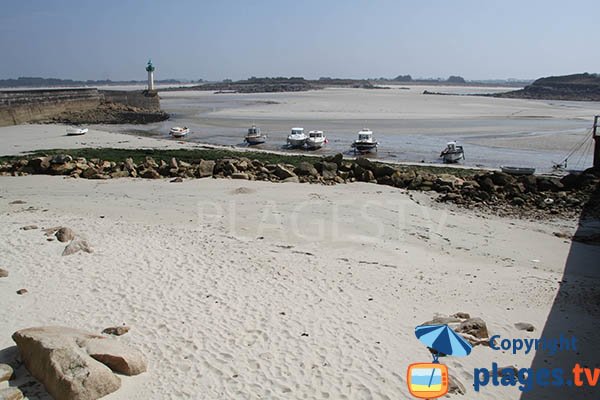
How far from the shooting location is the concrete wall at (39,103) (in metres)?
40.8

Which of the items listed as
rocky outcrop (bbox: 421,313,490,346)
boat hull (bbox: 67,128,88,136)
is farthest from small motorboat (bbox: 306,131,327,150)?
rocky outcrop (bbox: 421,313,490,346)

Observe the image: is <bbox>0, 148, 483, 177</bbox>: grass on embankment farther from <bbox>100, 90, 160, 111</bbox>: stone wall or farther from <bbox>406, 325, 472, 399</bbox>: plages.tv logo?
<bbox>100, 90, 160, 111</bbox>: stone wall

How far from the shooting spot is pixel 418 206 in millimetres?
15859

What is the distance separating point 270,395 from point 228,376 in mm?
649

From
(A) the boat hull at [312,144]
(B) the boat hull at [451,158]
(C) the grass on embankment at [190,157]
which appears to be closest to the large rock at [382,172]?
(C) the grass on embankment at [190,157]

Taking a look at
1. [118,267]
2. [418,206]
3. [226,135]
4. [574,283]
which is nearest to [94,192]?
[118,267]

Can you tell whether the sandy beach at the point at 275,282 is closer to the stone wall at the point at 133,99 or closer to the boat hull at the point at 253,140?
the boat hull at the point at 253,140

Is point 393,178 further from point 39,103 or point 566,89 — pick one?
point 566,89

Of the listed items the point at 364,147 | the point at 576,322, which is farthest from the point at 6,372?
the point at 364,147

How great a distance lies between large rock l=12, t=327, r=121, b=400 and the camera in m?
5.53

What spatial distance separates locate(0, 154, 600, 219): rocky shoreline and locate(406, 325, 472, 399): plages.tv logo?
1083cm

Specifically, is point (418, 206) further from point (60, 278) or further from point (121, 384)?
point (121, 384)

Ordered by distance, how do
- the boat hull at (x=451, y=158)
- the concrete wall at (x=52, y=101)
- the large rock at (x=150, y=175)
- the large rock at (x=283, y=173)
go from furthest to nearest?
the concrete wall at (x=52, y=101)
the boat hull at (x=451, y=158)
the large rock at (x=283, y=173)
the large rock at (x=150, y=175)

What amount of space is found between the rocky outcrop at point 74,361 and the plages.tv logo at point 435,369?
10.8 feet
